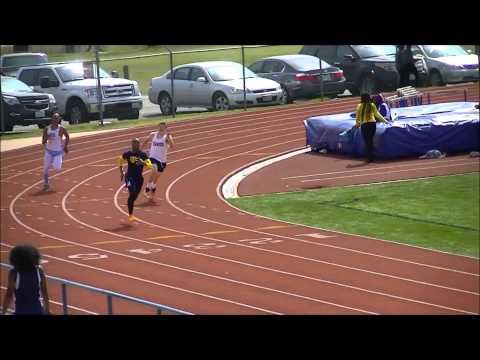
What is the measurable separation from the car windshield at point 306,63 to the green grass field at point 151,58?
0.66 ft

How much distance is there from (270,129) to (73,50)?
9.07 feet

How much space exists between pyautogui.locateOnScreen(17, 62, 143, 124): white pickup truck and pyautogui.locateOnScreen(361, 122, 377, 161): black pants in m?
2.68

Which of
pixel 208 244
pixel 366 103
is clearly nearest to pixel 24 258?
pixel 208 244

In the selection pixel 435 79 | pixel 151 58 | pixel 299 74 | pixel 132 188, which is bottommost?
pixel 132 188

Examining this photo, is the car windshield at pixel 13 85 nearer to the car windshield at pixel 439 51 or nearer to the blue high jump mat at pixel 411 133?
the blue high jump mat at pixel 411 133

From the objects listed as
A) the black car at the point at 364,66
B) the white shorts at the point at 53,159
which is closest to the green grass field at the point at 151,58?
the black car at the point at 364,66

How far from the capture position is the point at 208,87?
659 inches

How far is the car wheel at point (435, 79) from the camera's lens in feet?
55.2

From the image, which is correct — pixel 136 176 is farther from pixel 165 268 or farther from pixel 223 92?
pixel 223 92

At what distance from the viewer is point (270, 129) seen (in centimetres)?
1677

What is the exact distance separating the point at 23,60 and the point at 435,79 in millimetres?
5336

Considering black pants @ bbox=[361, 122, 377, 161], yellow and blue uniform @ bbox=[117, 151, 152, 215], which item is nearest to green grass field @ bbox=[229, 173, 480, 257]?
black pants @ bbox=[361, 122, 377, 161]

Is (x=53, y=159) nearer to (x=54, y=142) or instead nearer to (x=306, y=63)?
(x=54, y=142)
